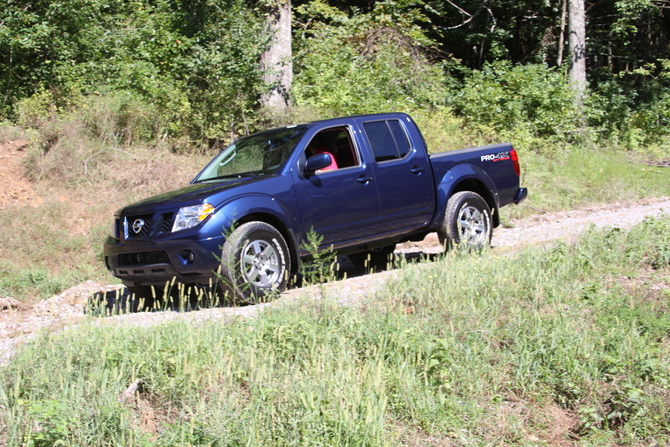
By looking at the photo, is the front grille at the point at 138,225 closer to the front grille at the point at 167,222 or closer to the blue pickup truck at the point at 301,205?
the blue pickup truck at the point at 301,205

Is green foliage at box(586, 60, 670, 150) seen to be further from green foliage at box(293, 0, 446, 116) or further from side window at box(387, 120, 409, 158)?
side window at box(387, 120, 409, 158)

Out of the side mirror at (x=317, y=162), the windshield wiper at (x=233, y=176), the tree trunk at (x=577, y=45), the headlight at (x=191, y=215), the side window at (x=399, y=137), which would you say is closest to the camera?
the headlight at (x=191, y=215)

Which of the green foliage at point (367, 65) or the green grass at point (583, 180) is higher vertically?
the green foliage at point (367, 65)

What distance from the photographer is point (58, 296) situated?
829 cm

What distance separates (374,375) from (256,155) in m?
4.24

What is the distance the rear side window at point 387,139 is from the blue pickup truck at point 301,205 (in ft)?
0.05

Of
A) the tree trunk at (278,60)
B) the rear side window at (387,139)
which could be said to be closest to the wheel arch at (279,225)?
the rear side window at (387,139)

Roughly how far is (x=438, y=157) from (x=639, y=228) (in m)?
2.78

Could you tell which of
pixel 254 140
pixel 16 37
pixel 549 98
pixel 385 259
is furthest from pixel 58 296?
pixel 549 98

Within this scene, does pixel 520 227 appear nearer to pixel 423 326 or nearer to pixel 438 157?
pixel 438 157

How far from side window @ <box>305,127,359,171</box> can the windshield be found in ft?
1.00

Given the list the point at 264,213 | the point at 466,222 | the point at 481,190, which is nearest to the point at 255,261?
the point at 264,213

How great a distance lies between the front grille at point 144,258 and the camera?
6.70 meters

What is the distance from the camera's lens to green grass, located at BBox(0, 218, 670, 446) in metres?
Result: 3.71
